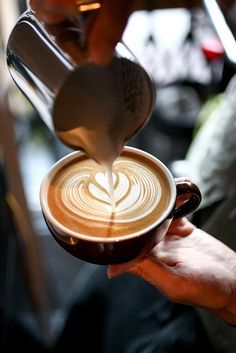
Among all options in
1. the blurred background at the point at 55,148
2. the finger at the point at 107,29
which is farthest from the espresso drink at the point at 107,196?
the blurred background at the point at 55,148

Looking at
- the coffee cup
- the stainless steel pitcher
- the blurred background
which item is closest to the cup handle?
the coffee cup

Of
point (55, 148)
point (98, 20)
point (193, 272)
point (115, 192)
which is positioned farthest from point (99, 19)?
point (55, 148)

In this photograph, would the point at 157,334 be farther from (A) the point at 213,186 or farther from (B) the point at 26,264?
(B) the point at 26,264

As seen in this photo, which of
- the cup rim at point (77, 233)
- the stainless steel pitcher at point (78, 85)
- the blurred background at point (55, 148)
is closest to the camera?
the stainless steel pitcher at point (78, 85)

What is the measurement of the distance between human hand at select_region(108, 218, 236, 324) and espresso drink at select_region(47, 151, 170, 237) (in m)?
0.07

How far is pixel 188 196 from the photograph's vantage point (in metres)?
0.70

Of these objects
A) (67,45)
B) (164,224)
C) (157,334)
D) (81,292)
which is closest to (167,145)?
(81,292)

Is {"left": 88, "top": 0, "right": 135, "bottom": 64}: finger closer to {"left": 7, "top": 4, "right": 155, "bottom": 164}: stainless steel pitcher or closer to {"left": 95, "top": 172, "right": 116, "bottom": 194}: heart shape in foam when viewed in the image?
{"left": 7, "top": 4, "right": 155, "bottom": 164}: stainless steel pitcher

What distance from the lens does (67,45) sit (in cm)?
51

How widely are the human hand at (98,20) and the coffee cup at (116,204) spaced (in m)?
0.22

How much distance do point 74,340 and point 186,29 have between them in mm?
1196

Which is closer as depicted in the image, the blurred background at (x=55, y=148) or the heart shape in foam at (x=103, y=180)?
the heart shape in foam at (x=103, y=180)

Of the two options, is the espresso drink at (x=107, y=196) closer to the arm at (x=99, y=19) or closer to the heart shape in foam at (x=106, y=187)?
the heart shape in foam at (x=106, y=187)

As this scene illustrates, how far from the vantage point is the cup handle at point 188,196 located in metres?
0.69
